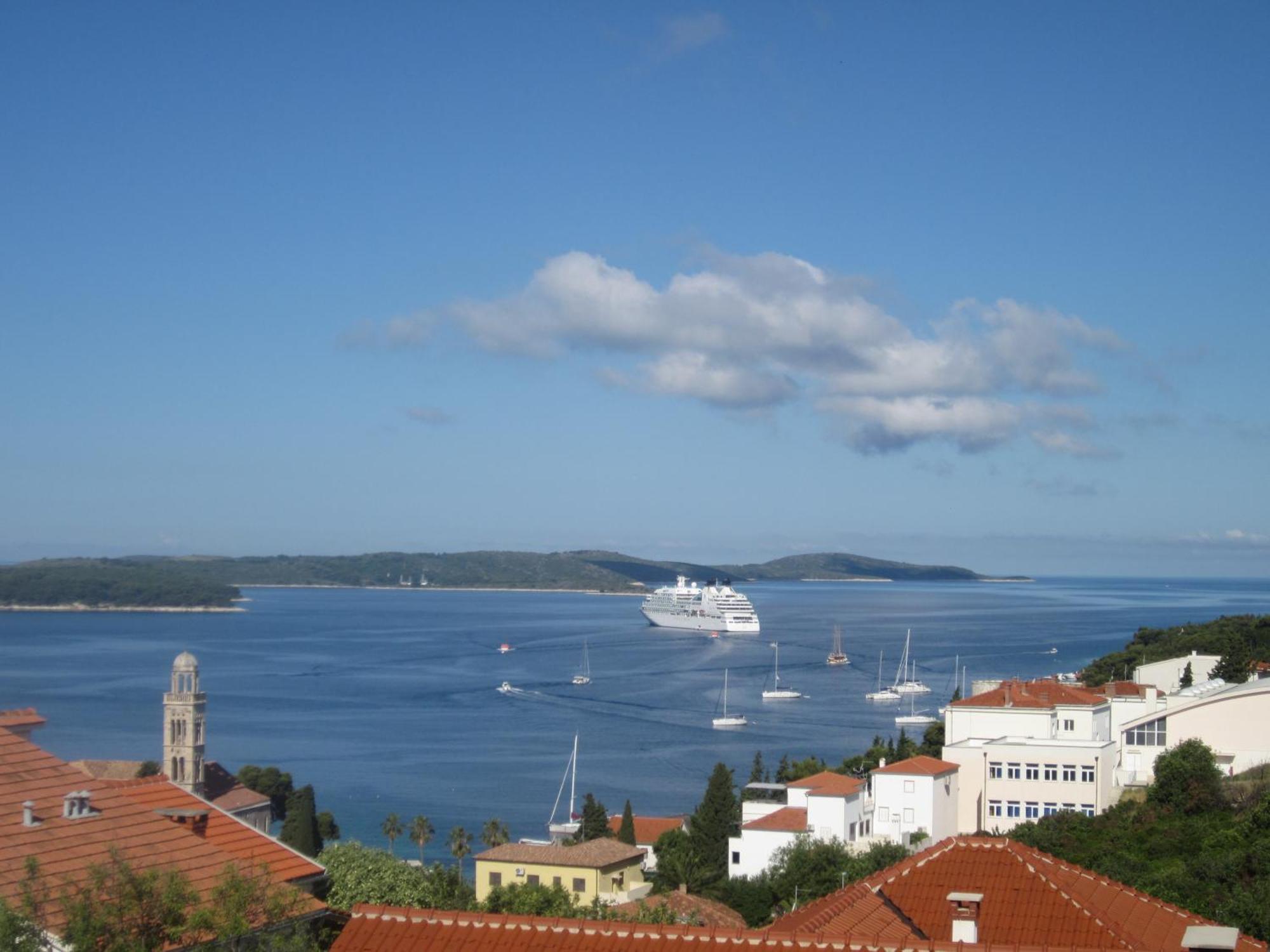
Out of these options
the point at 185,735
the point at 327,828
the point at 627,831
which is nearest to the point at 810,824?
the point at 627,831

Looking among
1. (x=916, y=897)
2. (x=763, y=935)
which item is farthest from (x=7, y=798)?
(x=916, y=897)

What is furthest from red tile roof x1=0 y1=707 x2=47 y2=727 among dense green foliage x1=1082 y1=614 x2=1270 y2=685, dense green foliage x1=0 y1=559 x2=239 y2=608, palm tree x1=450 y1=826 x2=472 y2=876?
dense green foliage x1=0 y1=559 x2=239 y2=608

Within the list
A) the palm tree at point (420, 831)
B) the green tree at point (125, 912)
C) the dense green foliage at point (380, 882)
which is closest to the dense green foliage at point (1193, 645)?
the palm tree at point (420, 831)

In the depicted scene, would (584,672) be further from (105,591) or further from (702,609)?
(105,591)

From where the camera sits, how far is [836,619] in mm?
105812

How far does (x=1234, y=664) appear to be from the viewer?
2805 cm

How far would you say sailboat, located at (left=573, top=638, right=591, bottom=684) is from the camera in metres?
56.8

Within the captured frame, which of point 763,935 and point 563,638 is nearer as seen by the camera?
point 763,935

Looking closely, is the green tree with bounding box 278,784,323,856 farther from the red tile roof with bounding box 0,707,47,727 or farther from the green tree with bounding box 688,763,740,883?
the red tile roof with bounding box 0,707,47,727

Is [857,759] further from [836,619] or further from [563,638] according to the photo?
[836,619]

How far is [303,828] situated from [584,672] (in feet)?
133

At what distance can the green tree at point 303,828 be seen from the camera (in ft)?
70.6

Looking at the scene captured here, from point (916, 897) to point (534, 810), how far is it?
2425 centimetres

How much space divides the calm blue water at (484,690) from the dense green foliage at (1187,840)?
13324 millimetres
